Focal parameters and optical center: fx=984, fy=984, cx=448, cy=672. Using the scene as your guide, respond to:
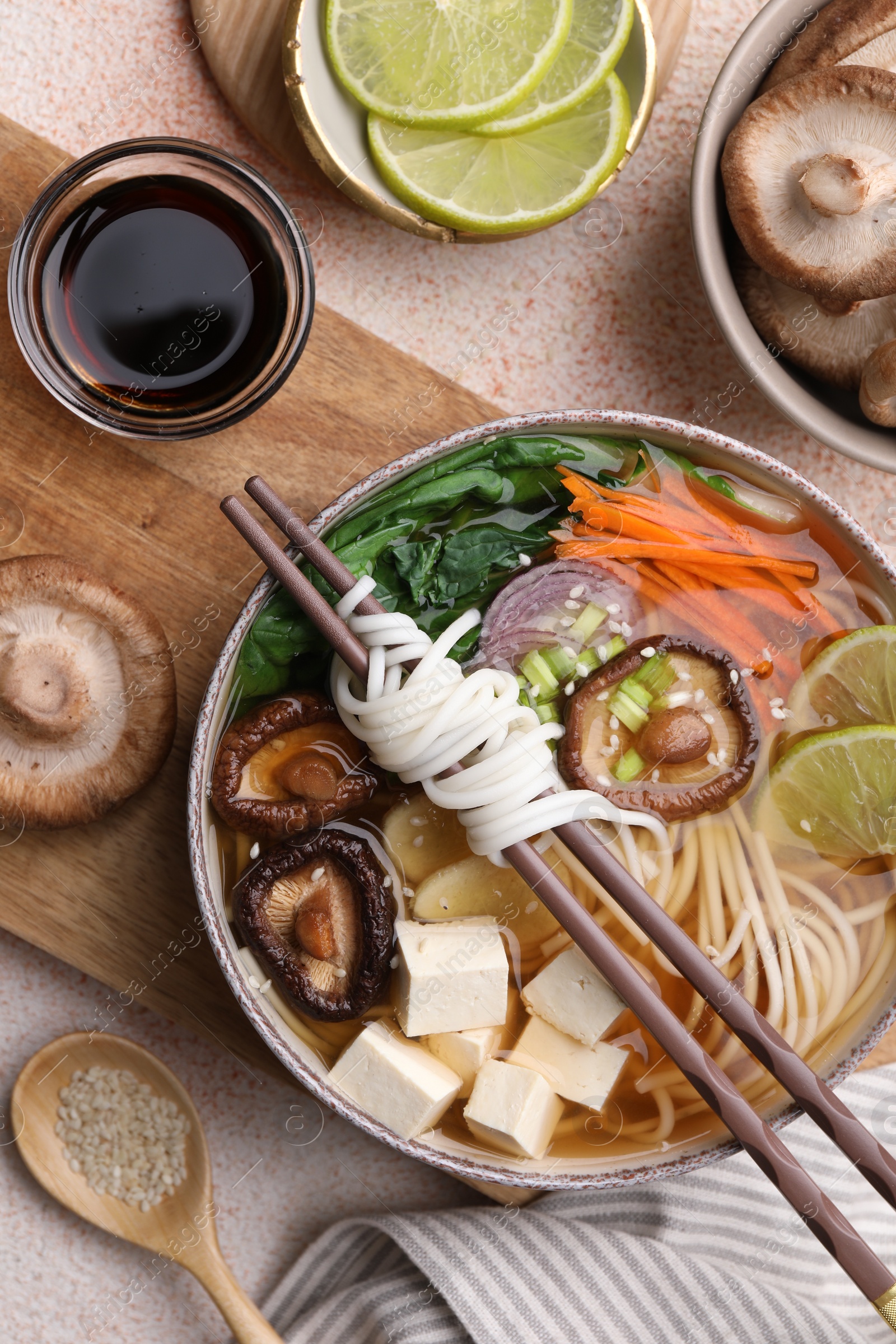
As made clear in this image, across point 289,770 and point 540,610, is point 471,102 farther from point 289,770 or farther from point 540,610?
point 289,770

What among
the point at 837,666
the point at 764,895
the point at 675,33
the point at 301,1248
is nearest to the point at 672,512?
the point at 837,666

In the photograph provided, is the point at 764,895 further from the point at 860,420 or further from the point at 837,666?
the point at 860,420

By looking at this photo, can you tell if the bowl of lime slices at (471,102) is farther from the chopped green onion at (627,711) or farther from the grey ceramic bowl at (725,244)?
the chopped green onion at (627,711)

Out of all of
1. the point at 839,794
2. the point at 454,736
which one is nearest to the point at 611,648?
the point at 454,736

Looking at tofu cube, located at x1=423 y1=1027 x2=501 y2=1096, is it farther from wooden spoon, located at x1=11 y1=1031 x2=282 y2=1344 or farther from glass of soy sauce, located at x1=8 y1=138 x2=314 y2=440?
glass of soy sauce, located at x1=8 y1=138 x2=314 y2=440

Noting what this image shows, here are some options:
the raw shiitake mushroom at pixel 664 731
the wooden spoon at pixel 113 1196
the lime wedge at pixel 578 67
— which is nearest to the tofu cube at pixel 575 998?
the raw shiitake mushroom at pixel 664 731
